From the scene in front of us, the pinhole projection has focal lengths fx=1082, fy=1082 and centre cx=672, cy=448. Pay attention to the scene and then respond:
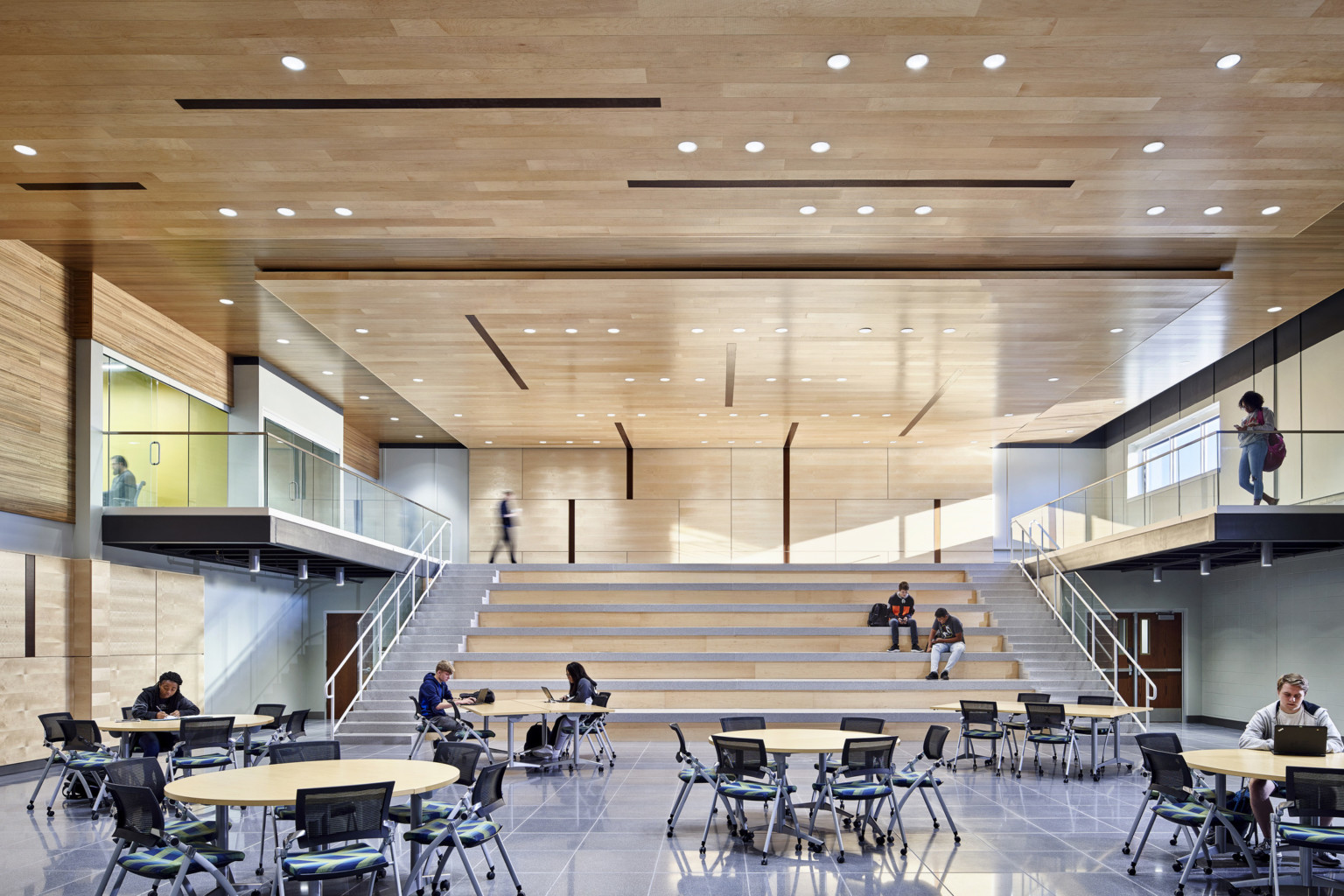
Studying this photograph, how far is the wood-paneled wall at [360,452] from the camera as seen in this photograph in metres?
21.6

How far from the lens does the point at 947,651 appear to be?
15.4 metres

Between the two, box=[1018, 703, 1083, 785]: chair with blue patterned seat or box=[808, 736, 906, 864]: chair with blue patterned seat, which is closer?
box=[808, 736, 906, 864]: chair with blue patterned seat

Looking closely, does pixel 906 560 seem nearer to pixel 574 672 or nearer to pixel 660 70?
pixel 574 672

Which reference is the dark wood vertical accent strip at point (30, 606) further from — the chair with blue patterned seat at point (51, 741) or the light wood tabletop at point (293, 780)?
the light wood tabletop at point (293, 780)

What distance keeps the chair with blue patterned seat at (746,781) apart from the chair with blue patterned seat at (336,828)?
2522 millimetres

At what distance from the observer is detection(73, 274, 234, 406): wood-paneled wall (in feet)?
41.3

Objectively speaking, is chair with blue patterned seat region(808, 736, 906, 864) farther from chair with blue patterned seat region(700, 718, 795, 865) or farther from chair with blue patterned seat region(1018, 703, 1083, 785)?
chair with blue patterned seat region(1018, 703, 1083, 785)

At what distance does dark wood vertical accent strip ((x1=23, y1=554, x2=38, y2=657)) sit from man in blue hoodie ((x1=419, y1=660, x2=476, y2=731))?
13.5 ft

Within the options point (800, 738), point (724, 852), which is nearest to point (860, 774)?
point (800, 738)

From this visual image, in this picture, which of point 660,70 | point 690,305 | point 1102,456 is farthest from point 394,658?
point 1102,456

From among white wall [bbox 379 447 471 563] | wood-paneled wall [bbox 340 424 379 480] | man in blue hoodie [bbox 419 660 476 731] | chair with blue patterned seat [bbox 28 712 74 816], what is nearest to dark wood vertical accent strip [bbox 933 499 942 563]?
white wall [bbox 379 447 471 563]

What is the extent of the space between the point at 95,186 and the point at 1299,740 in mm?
9718

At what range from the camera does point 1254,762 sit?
6531mm

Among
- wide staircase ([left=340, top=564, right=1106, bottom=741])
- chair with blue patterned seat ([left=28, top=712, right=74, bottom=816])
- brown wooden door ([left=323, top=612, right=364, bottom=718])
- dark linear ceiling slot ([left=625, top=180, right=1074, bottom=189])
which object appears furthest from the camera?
brown wooden door ([left=323, top=612, right=364, bottom=718])
